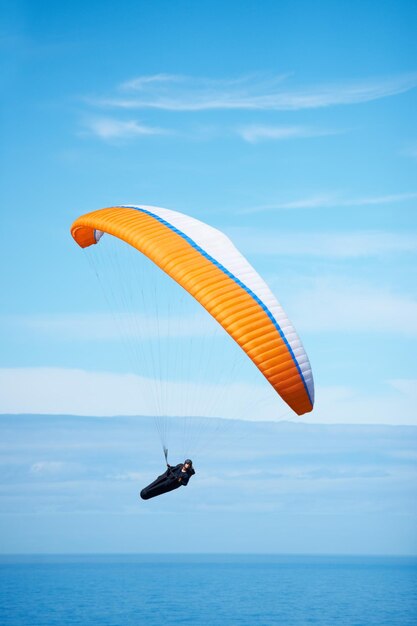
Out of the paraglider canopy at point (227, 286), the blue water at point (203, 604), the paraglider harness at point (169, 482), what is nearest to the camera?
the paraglider canopy at point (227, 286)

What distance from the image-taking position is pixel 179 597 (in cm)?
14650

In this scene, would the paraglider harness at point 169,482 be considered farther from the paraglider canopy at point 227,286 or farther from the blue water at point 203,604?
the blue water at point 203,604

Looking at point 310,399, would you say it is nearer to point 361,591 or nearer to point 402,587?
point 361,591

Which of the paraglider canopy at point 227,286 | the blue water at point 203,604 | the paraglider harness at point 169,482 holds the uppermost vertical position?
the paraglider canopy at point 227,286

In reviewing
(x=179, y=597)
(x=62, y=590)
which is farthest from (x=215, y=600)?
(x=62, y=590)

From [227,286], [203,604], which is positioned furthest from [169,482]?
[203,604]

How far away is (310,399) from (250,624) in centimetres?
8111

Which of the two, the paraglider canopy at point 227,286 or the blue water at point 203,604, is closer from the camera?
the paraglider canopy at point 227,286

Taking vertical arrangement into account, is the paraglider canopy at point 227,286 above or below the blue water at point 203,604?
above

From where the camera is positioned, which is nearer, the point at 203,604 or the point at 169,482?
the point at 169,482

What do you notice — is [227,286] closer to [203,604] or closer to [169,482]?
[169,482]

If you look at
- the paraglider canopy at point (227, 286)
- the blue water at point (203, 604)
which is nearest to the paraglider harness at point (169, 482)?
the paraglider canopy at point (227, 286)

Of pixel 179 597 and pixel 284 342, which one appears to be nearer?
pixel 284 342

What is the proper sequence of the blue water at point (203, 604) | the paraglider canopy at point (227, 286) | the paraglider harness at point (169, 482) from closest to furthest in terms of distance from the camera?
the paraglider canopy at point (227, 286), the paraglider harness at point (169, 482), the blue water at point (203, 604)
